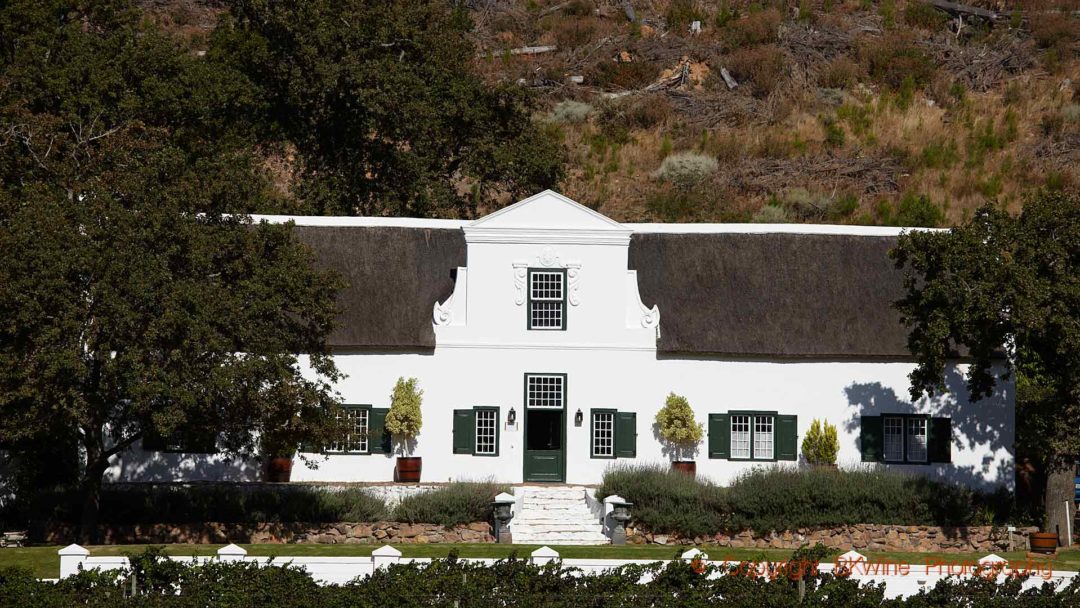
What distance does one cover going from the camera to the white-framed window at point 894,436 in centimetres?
3116

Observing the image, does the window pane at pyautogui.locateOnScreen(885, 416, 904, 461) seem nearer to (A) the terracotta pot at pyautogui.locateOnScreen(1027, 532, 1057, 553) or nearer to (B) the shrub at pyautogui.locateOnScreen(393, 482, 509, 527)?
(A) the terracotta pot at pyautogui.locateOnScreen(1027, 532, 1057, 553)

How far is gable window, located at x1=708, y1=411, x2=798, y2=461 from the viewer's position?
30.9m

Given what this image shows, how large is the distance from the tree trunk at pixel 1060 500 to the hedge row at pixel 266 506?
10.9 meters

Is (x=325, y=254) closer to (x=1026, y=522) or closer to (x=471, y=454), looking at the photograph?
(x=471, y=454)

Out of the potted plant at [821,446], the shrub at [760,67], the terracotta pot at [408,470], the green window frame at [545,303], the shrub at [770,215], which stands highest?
the shrub at [760,67]

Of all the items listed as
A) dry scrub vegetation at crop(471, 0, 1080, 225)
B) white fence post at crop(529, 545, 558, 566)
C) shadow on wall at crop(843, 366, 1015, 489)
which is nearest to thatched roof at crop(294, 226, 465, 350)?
shadow on wall at crop(843, 366, 1015, 489)

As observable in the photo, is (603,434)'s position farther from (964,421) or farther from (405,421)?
(964,421)

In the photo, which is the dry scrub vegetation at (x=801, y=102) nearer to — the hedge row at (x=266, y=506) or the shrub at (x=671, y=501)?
the shrub at (x=671, y=501)

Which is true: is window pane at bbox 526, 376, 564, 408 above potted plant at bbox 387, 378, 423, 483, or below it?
above

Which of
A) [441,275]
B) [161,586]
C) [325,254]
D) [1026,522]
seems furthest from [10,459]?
[1026,522]

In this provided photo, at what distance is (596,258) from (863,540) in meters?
8.21

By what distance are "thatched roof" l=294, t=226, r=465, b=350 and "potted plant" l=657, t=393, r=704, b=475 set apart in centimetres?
516

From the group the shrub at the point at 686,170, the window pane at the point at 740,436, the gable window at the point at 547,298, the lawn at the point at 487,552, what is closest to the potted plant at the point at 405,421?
the gable window at the point at 547,298

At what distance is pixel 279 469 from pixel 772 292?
11356 mm
